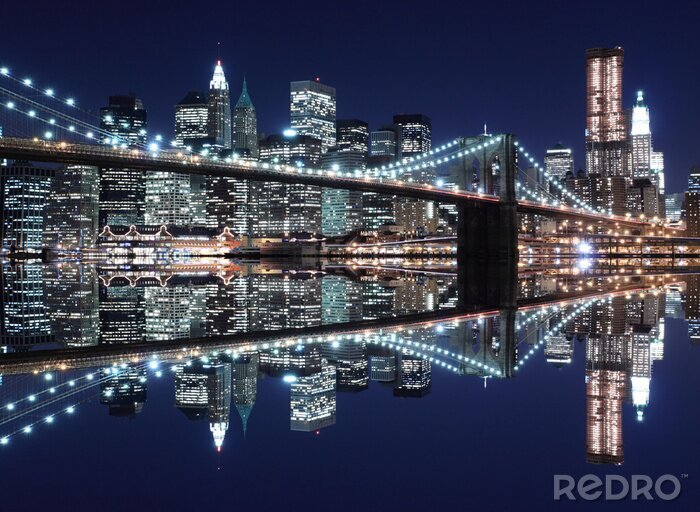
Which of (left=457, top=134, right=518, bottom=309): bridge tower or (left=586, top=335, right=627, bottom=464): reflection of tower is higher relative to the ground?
(left=457, top=134, right=518, bottom=309): bridge tower

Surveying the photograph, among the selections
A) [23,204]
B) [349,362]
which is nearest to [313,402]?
[349,362]

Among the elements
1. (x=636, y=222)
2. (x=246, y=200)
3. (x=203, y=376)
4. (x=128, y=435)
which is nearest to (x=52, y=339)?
(x=203, y=376)

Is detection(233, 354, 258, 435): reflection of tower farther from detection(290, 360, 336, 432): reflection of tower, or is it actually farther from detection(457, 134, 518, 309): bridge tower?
detection(457, 134, 518, 309): bridge tower

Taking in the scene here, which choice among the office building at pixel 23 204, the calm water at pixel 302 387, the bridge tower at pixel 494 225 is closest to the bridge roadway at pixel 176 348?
the calm water at pixel 302 387

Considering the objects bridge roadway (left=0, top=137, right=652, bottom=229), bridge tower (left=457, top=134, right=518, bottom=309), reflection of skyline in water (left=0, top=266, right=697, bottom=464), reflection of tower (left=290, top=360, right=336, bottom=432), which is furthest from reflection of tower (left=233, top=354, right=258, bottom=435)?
bridge tower (left=457, top=134, right=518, bottom=309)

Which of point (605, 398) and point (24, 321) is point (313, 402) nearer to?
point (605, 398)

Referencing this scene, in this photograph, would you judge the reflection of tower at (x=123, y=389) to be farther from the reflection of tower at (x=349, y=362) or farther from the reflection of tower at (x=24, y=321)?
the reflection of tower at (x=24, y=321)
